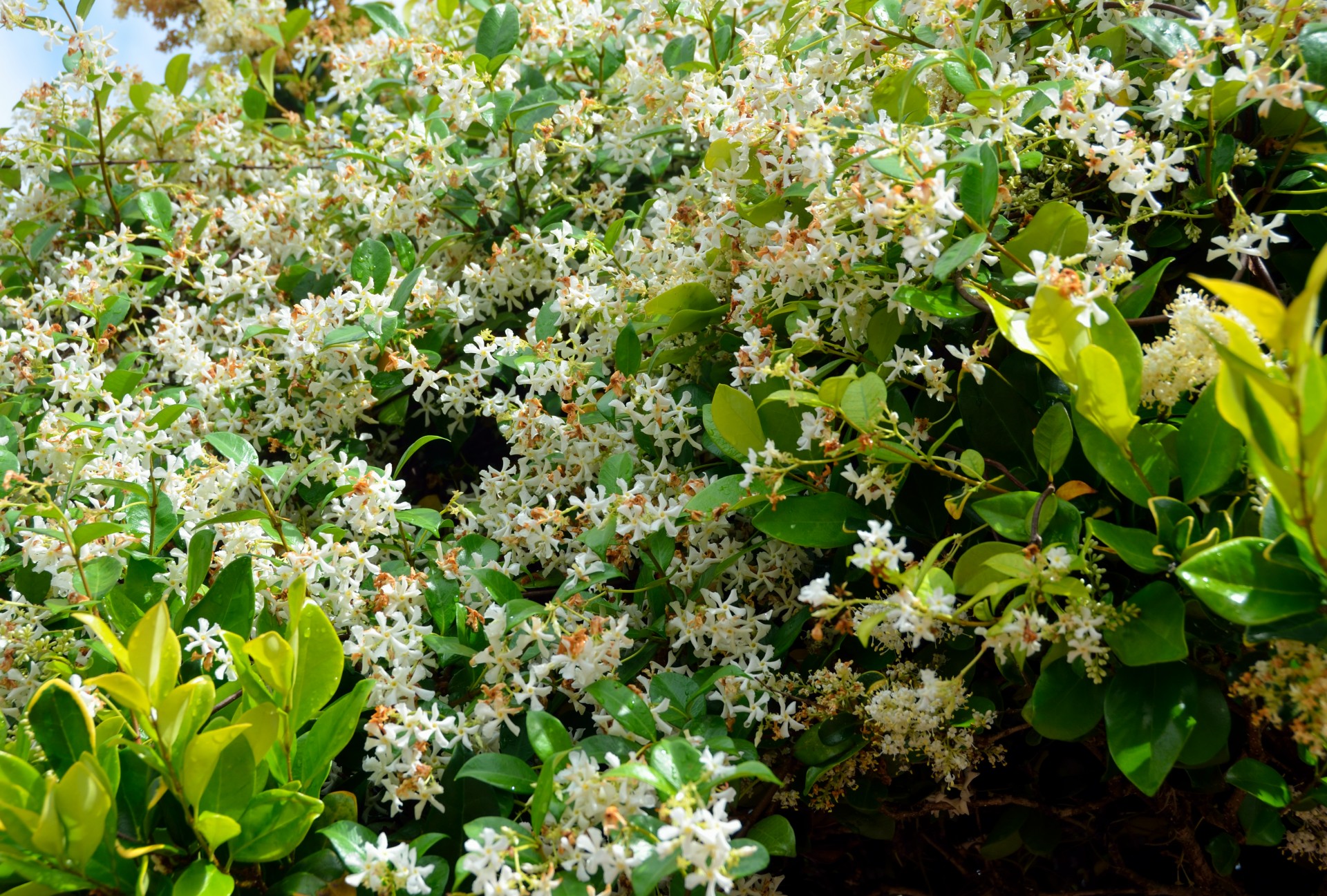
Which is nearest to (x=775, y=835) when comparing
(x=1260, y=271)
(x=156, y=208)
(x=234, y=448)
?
(x=1260, y=271)

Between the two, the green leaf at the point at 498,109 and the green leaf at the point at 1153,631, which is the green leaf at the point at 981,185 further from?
the green leaf at the point at 498,109

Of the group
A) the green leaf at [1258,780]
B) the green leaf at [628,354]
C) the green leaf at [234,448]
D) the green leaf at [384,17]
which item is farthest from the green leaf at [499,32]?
the green leaf at [1258,780]

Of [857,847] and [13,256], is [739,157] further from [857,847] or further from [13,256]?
[13,256]

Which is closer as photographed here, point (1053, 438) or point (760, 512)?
point (1053, 438)

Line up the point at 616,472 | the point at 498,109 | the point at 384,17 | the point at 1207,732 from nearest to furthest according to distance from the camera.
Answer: the point at 1207,732 → the point at 616,472 → the point at 498,109 → the point at 384,17

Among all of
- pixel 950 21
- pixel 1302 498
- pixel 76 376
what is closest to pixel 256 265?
pixel 76 376

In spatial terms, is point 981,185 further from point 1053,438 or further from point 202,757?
point 202,757
